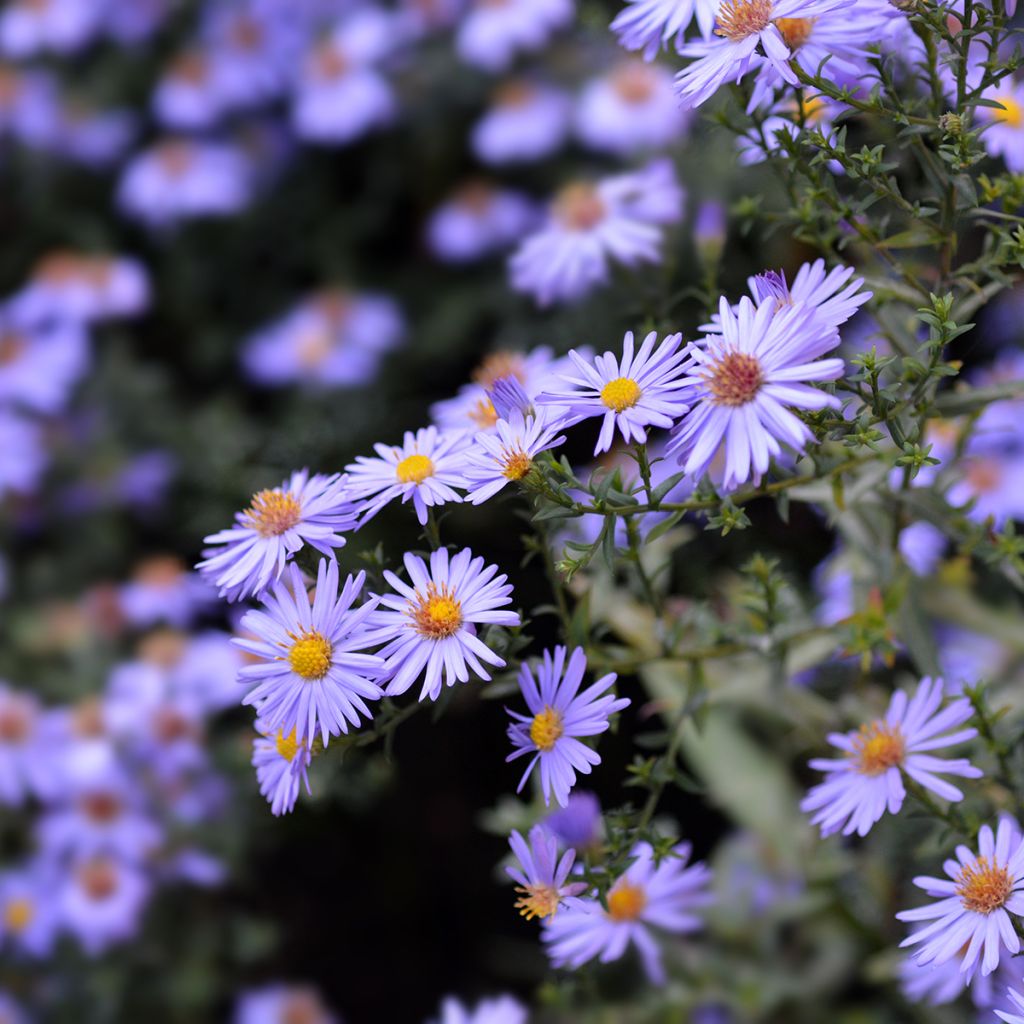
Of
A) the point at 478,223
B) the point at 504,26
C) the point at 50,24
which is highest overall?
the point at 50,24

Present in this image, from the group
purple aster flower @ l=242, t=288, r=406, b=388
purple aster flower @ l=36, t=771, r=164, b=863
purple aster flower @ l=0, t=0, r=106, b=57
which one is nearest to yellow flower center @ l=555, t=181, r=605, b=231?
purple aster flower @ l=242, t=288, r=406, b=388

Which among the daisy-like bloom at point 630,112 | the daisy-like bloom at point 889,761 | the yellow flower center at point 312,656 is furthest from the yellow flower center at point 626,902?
the daisy-like bloom at point 630,112

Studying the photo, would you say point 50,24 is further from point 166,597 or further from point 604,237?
point 604,237

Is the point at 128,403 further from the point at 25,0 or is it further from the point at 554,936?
the point at 554,936

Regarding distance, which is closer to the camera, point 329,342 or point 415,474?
point 415,474

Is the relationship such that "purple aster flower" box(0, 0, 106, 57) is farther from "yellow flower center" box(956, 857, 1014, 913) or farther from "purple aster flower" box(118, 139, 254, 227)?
"yellow flower center" box(956, 857, 1014, 913)

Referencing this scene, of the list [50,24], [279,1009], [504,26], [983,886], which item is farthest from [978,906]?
[50,24]
